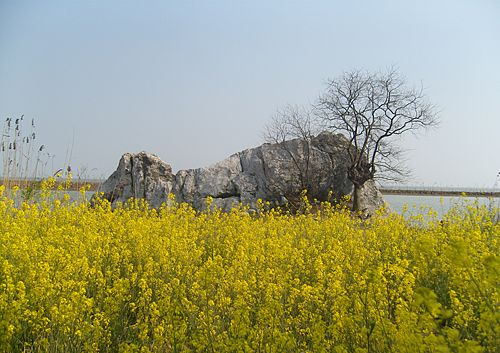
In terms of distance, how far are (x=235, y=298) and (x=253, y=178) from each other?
33.6ft

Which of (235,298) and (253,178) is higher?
(253,178)

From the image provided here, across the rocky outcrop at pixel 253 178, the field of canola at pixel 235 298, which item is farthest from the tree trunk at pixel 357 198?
the field of canola at pixel 235 298

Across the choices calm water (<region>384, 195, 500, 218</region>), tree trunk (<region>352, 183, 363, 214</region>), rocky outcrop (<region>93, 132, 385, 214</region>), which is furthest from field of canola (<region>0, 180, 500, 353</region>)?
rocky outcrop (<region>93, 132, 385, 214</region>)

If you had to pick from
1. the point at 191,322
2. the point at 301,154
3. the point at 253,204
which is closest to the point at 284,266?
the point at 191,322

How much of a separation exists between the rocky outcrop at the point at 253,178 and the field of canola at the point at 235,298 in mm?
7578

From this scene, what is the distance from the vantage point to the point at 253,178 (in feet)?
42.4

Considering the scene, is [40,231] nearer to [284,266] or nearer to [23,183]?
[23,183]

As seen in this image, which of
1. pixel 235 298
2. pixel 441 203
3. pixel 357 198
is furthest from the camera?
pixel 357 198

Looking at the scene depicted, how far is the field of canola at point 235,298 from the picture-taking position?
1.90 m

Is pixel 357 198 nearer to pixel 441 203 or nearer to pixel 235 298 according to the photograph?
pixel 441 203

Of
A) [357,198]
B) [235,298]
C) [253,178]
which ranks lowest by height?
[235,298]

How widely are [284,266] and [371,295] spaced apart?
43.3 inches

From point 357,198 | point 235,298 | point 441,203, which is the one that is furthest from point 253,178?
point 235,298

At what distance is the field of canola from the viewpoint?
74.7 inches
